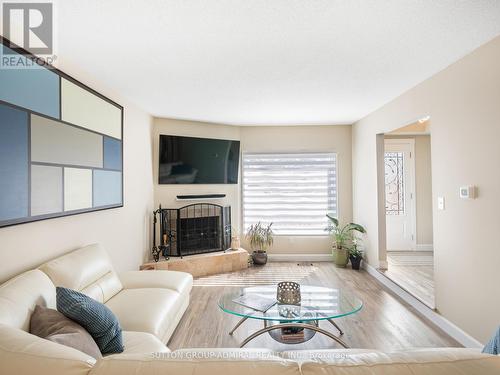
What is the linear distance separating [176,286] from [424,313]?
8.79 feet

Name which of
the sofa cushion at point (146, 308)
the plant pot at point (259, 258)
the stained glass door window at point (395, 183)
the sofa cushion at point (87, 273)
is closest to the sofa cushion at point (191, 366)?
the sofa cushion at point (146, 308)

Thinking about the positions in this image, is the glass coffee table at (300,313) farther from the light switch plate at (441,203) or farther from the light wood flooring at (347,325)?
the light switch plate at (441,203)

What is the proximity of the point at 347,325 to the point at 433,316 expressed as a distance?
36.6 inches

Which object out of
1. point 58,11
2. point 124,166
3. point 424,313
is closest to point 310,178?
point 424,313

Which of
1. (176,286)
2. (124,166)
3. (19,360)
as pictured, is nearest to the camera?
(19,360)

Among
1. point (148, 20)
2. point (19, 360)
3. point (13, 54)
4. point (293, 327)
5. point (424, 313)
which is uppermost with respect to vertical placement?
point (148, 20)

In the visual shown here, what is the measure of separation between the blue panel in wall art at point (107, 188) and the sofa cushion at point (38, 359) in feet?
6.65

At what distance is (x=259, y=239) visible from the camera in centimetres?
503

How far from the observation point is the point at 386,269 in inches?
164

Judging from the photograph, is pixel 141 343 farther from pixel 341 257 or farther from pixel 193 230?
pixel 341 257

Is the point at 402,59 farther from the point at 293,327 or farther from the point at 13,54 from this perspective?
the point at 13,54

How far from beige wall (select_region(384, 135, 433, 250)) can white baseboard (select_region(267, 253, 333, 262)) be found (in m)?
2.00

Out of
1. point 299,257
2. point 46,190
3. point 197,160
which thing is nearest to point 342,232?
point 299,257

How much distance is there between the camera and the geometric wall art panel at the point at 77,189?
2.38 metres
